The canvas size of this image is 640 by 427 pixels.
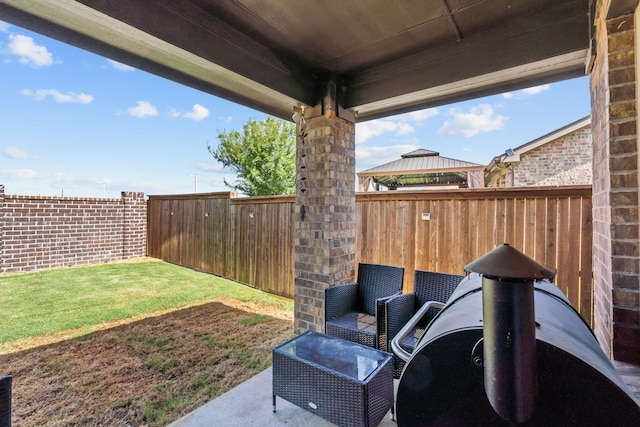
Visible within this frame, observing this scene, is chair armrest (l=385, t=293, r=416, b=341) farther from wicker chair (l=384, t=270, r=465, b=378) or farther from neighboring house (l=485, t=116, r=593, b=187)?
neighboring house (l=485, t=116, r=593, b=187)

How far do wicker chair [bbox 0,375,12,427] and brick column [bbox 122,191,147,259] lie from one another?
8295mm

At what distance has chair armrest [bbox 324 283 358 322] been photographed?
277 cm

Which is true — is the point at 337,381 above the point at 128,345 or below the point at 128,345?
above

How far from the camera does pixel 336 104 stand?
304cm

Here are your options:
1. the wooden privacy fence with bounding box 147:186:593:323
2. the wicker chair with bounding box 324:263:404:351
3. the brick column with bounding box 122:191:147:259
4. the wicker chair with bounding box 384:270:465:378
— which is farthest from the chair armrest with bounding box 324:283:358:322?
the brick column with bounding box 122:191:147:259

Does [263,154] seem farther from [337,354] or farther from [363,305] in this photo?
[337,354]

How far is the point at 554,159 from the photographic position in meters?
8.27

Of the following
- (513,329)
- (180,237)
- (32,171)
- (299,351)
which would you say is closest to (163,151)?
(32,171)

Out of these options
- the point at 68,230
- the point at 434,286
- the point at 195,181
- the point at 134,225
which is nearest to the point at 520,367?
the point at 434,286

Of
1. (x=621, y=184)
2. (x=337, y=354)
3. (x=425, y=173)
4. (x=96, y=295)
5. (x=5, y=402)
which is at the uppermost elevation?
(x=425, y=173)

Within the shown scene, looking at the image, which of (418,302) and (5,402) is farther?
(418,302)

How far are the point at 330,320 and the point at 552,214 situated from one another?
96.8 inches

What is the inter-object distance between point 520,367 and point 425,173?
977 centimetres

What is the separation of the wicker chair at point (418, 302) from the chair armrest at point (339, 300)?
598 millimetres
